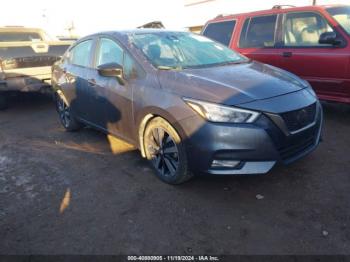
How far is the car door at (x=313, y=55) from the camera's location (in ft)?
15.9

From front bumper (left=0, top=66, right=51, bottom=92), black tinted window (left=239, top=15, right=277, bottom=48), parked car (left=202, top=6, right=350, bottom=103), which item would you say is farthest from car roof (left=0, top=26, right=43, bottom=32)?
black tinted window (left=239, top=15, right=277, bottom=48)

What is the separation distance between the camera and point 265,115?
9.21ft

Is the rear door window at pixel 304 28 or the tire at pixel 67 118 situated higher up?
the rear door window at pixel 304 28

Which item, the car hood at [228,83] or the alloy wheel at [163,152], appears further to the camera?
the alloy wheel at [163,152]

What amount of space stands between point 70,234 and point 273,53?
4.46m

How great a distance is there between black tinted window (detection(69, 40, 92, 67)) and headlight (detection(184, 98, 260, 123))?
7.61 feet

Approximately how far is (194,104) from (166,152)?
735 millimetres

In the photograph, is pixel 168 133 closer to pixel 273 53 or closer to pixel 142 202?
pixel 142 202

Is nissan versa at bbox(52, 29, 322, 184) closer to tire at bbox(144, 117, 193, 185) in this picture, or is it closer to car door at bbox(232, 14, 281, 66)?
tire at bbox(144, 117, 193, 185)

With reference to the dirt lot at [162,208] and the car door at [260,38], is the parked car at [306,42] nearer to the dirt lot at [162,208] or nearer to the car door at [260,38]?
the car door at [260,38]

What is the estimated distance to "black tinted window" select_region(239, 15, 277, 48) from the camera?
18.5 ft

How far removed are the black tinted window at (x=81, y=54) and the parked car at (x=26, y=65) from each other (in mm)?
2165

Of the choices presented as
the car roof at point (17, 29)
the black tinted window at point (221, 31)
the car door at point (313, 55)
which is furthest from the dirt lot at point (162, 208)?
the car roof at point (17, 29)

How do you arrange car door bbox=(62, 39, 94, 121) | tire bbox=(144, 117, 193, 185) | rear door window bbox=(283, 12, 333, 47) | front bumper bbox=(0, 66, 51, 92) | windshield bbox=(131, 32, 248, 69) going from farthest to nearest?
front bumper bbox=(0, 66, 51, 92)
rear door window bbox=(283, 12, 333, 47)
car door bbox=(62, 39, 94, 121)
windshield bbox=(131, 32, 248, 69)
tire bbox=(144, 117, 193, 185)
